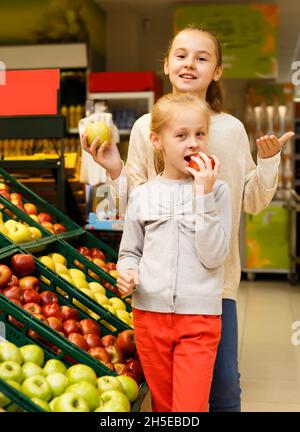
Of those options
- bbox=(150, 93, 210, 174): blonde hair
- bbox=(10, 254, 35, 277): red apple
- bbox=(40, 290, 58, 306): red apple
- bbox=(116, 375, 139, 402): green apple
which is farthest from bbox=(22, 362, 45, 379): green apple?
bbox=(150, 93, 210, 174): blonde hair

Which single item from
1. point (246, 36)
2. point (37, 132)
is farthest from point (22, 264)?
point (246, 36)

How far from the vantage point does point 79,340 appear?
2434 millimetres

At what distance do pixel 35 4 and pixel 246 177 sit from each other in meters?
5.55

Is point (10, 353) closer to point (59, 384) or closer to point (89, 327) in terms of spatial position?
point (59, 384)

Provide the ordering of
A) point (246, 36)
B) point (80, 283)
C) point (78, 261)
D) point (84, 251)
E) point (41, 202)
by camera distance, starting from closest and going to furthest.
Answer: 1. point (80, 283)
2. point (78, 261)
3. point (84, 251)
4. point (41, 202)
5. point (246, 36)

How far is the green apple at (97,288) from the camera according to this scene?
307 cm

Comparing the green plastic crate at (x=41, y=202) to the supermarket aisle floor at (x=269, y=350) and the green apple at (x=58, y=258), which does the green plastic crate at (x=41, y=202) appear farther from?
the supermarket aisle floor at (x=269, y=350)

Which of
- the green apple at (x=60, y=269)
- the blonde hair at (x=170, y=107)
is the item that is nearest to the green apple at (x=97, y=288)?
the green apple at (x=60, y=269)

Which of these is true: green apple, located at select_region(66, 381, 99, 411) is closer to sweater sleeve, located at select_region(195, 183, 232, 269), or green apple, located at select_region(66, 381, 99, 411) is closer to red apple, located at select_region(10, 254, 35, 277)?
sweater sleeve, located at select_region(195, 183, 232, 269)

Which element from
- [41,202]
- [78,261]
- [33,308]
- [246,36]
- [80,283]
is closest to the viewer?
[33,308]

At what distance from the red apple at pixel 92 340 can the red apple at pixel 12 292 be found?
31cm

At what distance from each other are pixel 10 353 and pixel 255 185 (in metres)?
0.96

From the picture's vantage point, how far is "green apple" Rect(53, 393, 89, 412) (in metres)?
1.79

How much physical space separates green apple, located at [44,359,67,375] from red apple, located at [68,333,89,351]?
11.1 inches
